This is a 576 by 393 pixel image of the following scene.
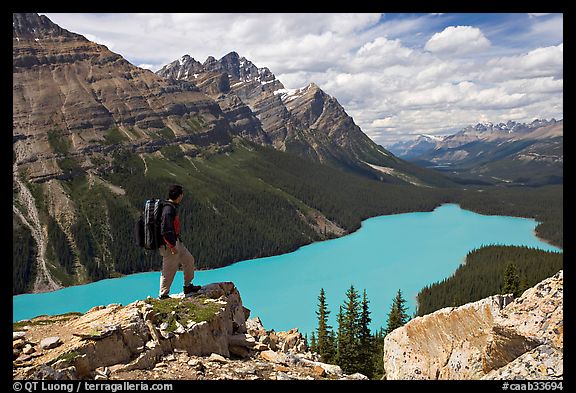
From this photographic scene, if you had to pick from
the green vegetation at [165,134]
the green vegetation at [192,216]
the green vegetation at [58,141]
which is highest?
the green vegetation at [165,134]

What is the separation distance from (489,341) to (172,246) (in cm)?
809

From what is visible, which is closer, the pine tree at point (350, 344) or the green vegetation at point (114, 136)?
the pine tree at point (350, 344)

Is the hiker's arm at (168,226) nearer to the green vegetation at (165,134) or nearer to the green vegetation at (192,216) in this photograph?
the green vegetation at (192,216)

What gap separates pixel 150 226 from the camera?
10.3 meters

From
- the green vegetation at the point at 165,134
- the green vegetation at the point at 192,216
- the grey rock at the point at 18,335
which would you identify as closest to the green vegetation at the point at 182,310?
the grey rock at the point at 18,335

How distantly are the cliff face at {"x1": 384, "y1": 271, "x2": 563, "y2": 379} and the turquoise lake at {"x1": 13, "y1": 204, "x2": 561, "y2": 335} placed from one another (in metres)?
54.2

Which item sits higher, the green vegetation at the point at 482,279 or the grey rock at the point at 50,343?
the grey rock at the point at 50,343

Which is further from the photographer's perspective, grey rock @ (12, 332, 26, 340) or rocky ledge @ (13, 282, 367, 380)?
grey rock @ (12, 332, 26, 340)

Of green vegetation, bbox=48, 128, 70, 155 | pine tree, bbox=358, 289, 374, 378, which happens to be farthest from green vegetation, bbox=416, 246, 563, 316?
green vegetation, bbox=48, 128, 70, 155

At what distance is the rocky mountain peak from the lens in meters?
174

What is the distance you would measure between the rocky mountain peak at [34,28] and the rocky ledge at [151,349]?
208174mm

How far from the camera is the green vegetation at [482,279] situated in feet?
242

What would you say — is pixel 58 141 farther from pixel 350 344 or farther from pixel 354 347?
pixel 354 347

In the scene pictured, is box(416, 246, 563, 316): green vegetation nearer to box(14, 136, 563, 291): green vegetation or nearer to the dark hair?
the dark hair
